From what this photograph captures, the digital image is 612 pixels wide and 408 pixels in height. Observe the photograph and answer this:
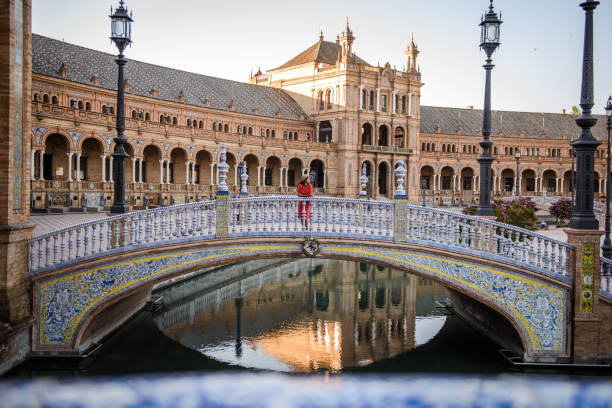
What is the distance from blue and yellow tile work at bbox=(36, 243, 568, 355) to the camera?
10.8m

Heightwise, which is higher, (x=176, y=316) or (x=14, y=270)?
(x=14, y=270)

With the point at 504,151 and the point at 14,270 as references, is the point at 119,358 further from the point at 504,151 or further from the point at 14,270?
the point at 504,151

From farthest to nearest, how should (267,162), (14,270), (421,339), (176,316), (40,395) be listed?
1. (267,162)
2. (176,316)
3. (421,339)
4. (14,270)
5. (40,395)

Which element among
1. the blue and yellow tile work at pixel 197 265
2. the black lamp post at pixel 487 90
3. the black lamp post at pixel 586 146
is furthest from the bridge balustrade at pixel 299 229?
the black lamp post at pixel 487 90

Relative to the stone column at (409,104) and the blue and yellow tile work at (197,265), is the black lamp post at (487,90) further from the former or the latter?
the stone column at (409,104)

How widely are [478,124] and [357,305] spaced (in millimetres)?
59620

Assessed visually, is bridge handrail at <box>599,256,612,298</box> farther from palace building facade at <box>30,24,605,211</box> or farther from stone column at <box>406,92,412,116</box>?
stone column at <box>406,92,412,116</box>

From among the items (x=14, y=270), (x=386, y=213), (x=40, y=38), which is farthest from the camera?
(x=40, y=38)

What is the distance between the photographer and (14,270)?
10266 millimetres

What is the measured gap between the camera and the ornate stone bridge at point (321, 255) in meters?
10.8

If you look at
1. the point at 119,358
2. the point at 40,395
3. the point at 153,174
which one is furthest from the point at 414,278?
the point at 153,174

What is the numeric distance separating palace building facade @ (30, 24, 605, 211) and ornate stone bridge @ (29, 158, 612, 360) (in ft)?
67.4

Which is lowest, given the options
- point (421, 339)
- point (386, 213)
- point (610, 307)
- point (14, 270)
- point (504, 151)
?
point (421, 339)

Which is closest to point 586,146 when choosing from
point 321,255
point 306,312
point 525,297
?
point 525,297
